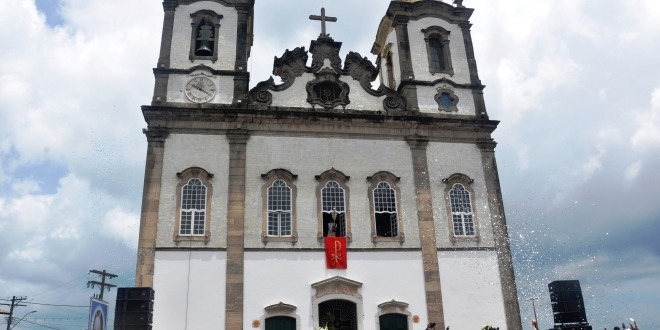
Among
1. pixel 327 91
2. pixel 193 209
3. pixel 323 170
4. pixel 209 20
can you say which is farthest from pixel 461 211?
→ pixel 209 20

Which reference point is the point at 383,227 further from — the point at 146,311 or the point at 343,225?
the point at 146,311

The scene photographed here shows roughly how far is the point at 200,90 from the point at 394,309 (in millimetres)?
10729

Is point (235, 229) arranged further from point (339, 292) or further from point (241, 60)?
point (241, 60)

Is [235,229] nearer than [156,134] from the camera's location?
Yes

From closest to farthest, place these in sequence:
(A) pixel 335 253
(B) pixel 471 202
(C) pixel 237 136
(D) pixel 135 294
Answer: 1. (D) pixel 135 294
2. (A) pixel 335 253
3. (C) pixel 237 136
4. (B) pixel 471 202

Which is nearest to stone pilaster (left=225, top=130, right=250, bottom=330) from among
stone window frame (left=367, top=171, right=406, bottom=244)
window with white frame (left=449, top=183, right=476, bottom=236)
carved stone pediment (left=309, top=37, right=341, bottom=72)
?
stone window frame (left=367, top=171, right=406, bottom=244)

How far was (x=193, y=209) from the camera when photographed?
18109 millimetres

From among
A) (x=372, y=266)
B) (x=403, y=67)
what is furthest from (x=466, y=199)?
(x=403, y=67)

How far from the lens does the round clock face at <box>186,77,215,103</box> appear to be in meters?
19.9

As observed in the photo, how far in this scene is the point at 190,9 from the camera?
21.5 meters

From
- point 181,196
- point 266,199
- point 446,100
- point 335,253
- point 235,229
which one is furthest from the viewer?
point 446,100

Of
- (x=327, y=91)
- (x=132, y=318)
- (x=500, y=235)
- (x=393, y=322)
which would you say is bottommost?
(x=132, y=318)

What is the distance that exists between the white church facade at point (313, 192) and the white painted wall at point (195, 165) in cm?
5

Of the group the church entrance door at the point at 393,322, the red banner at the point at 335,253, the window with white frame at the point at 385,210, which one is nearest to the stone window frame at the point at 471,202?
the window with white frame at the point at 385,210
